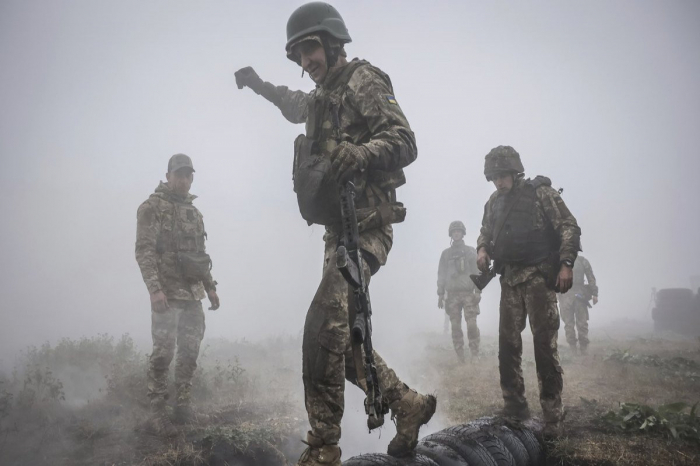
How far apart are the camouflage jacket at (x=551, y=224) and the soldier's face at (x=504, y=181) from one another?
7cm

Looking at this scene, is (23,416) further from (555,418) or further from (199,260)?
(555,418)

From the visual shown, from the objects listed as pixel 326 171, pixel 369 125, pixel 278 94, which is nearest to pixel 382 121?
pixel 369 125

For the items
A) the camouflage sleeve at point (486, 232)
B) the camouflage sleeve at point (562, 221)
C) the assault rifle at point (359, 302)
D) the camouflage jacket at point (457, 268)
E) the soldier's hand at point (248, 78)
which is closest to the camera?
the assault rifle at point (359, 302)

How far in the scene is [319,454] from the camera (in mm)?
1865

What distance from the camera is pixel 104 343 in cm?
849

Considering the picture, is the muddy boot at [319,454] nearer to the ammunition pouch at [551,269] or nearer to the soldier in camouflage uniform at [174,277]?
the ammunition pouch at [551,269]

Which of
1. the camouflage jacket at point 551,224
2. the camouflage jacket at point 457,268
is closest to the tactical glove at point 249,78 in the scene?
the camouflage jacket at point 551,224

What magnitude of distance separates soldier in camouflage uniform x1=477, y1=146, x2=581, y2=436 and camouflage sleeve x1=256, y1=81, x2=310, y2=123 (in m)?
2.58

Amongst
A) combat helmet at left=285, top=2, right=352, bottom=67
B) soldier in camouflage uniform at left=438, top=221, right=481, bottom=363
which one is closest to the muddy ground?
soldier in camouflage uniform at left=438, top=221, right=481, bottom=363

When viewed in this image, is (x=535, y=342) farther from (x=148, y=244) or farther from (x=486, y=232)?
(x=148, y=244)

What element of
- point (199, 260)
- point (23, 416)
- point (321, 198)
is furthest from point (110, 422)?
point (321, 198)

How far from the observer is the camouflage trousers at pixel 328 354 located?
195cm

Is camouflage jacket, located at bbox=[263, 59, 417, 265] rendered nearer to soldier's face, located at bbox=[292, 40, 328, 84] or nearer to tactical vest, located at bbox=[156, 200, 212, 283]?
soldier's face, located at bbox=[292, 40, 328, 84]

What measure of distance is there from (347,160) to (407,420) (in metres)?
1.70
